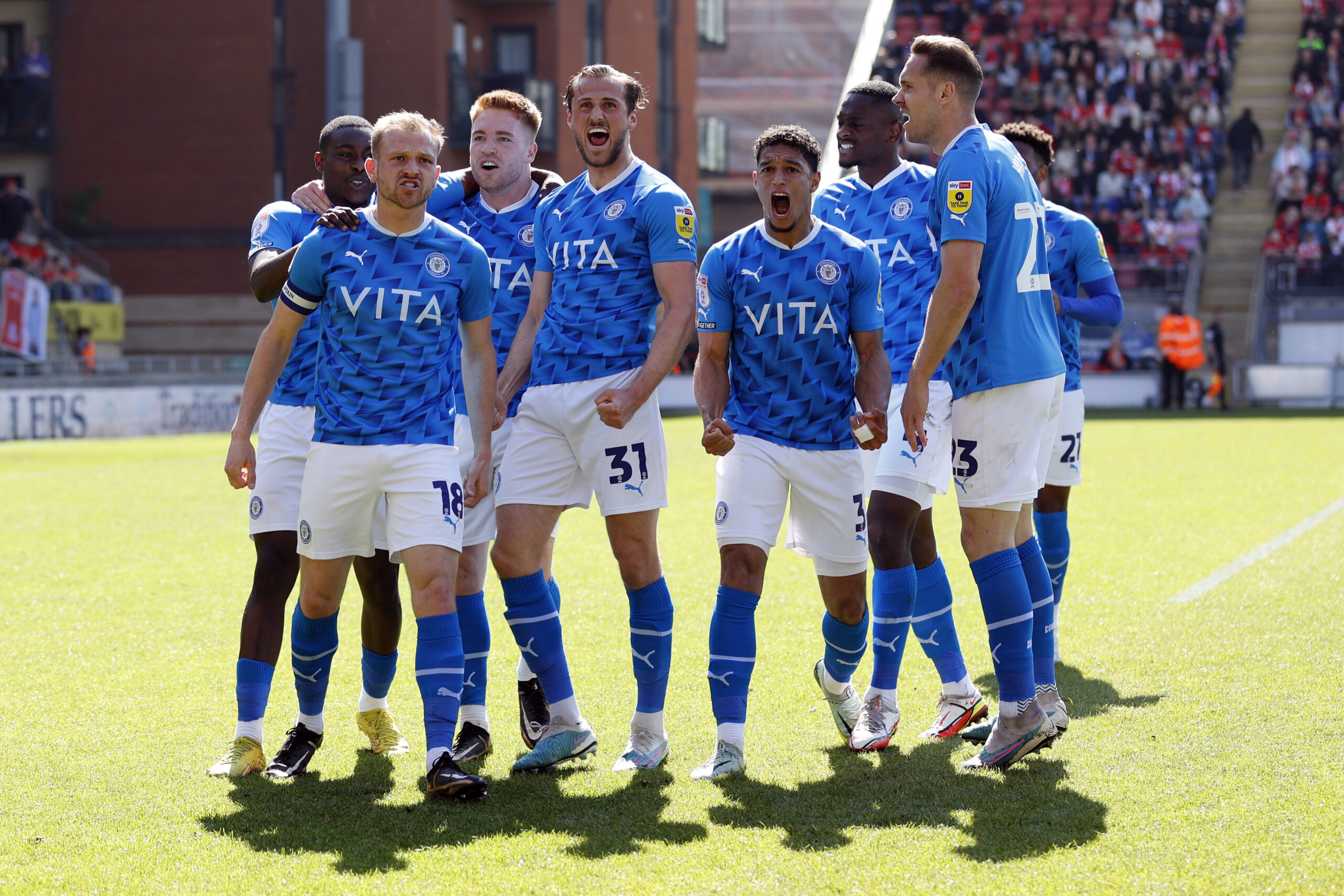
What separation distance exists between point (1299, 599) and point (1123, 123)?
86.4 feet

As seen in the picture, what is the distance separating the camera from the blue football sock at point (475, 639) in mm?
5230

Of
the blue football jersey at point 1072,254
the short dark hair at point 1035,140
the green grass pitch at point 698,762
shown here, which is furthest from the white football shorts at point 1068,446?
the short dark hair at point 1035,140

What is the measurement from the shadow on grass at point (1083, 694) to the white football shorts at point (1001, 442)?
1.08 m

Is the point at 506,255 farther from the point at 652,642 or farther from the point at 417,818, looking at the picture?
the point at 417,818

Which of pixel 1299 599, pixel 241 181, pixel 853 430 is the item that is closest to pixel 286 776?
pixel 853 430

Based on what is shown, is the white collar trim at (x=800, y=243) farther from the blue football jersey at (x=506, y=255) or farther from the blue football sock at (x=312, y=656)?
the blue football sock at (x=312, y=656)

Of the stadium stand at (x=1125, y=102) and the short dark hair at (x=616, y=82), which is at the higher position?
the stadium stand at (x=1125, y=102)

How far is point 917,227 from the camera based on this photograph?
553 centimetres

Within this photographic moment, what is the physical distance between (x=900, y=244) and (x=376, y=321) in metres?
2.07

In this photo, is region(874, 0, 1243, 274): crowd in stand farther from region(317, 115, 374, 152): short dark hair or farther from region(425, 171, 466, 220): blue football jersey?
region(317, 115, 374, 152): short dark hair

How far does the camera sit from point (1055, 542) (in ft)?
22.0

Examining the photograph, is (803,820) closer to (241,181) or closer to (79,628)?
(79,628)

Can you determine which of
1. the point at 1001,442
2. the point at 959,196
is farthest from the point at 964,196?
the point at 1001,442

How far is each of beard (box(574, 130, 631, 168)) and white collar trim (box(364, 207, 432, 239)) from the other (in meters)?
0.65
